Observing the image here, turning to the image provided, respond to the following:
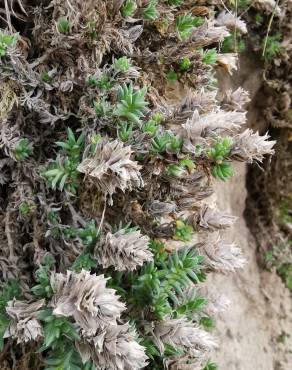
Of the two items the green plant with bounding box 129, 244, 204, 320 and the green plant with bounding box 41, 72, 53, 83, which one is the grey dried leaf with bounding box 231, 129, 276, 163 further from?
the green plant with bounding box 41, 72, 53, 83

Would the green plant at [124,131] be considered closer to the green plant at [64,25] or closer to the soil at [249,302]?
the green plant at [64,25]

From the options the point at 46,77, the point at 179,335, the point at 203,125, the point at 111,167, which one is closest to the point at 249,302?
the point at 179,335

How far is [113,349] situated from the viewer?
5.03 ft

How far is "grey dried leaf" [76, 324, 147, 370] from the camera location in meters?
1.54

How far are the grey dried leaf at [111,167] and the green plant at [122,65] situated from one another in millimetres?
342

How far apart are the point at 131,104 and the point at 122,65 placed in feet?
0.64

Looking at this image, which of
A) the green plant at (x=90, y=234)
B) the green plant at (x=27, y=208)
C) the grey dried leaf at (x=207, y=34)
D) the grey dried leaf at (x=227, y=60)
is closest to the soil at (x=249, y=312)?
the grey dried leaf at (x=227, y=60)

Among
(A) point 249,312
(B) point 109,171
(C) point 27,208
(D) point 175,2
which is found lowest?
(A) point 249,312

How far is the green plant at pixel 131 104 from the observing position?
167cm

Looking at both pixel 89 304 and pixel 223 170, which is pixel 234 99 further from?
pixel 89 304

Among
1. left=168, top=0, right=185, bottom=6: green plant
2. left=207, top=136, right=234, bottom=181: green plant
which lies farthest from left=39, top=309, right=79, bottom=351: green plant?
left=168, top=0, right=185, bottom=6: green plant

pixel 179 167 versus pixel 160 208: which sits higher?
pixel 179 167

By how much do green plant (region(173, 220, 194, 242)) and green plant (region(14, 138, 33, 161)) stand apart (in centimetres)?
64

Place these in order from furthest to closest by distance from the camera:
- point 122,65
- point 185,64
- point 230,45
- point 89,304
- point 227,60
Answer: point 230,45 → point 227,60 → point 185,64 → point 122,65 → point 89,304
